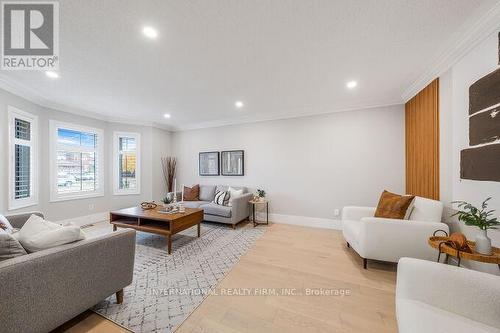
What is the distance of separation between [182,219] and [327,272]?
2111mm

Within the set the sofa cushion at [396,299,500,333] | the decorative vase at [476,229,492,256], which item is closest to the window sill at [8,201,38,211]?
the sofa cushion at [396,299,500,333]

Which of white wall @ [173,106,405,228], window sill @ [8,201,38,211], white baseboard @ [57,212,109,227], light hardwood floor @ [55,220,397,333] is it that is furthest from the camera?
white baseboard @ [57,212,109,227]

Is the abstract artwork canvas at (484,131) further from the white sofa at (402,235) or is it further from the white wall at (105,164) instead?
the white wall at (105,164)

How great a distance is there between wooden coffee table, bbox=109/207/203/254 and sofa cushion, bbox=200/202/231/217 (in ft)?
1.84

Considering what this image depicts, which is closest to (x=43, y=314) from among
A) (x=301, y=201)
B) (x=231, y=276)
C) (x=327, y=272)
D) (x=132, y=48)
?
(x=231, y=276)

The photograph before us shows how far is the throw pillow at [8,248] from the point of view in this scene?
1.15 m

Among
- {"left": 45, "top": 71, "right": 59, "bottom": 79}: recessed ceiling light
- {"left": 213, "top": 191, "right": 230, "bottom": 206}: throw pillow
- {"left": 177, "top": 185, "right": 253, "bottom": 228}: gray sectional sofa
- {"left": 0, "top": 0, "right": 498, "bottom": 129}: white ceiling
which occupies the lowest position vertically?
{"left": 177, "top": 185, "right": 253, "bottom": 228}: gray sectional sofa

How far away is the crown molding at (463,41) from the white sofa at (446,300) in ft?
6.56

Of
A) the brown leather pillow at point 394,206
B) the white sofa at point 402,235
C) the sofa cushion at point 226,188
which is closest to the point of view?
the white sofa at point 402,235

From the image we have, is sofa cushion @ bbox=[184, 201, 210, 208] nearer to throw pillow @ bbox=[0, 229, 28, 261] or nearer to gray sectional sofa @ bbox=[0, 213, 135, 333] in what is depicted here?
gray sectional sofa @ bbox=[0, 213, 135, 333]

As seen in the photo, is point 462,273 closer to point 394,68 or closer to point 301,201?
point 394,68

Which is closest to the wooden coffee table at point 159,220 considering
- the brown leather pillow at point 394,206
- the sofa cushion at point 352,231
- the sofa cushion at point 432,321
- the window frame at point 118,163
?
the window frame at point 118,163

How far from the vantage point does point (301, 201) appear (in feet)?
13.1

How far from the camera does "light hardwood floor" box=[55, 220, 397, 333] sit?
4.80 feet
